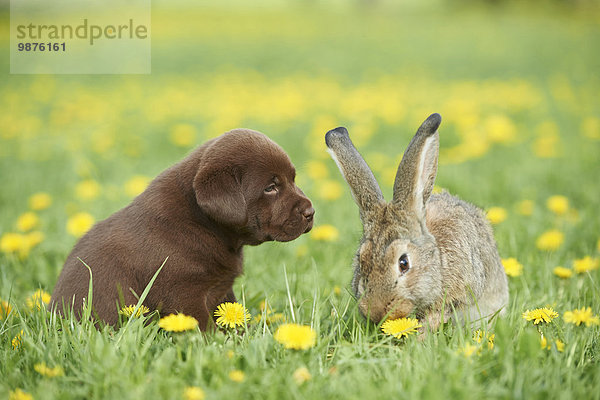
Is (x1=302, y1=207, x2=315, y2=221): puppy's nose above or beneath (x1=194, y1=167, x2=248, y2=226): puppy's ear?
beneath

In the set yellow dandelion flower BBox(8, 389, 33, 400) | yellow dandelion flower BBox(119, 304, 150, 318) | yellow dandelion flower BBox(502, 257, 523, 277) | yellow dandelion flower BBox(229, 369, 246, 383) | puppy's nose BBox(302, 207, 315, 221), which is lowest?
yellow dandelion flower BBox(8, 389, 33, 400)

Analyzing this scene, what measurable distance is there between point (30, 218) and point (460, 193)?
12.8 ft

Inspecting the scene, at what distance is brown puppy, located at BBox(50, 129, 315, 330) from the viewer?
326cm

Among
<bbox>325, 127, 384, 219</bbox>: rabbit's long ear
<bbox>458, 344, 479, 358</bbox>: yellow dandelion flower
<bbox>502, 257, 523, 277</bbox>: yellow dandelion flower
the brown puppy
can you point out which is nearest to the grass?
<bbox>458, 344, 479, 358</bbox>: yellow dandelion flower

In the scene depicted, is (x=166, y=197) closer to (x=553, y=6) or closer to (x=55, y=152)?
(x=55, y=152)

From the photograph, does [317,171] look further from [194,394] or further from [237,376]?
[194,394]

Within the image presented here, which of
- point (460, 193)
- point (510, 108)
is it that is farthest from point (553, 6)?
point (460, 193)

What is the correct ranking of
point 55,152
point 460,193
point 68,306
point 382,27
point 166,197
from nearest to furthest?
point 68,306 → point 166,197 → point 460,193 → point 55,152 → point 382,27

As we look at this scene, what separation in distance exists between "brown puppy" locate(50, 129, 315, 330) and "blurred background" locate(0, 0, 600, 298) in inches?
28.8

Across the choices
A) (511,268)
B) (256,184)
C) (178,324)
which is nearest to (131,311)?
(178,324)

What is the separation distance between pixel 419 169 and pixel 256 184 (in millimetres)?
933

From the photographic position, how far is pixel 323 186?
6.08 metres

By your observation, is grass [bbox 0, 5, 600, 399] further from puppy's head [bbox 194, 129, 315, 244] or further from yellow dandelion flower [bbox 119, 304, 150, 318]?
puppy's head [bbox 194, 129, 315, 244]

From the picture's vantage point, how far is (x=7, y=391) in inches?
97.1
